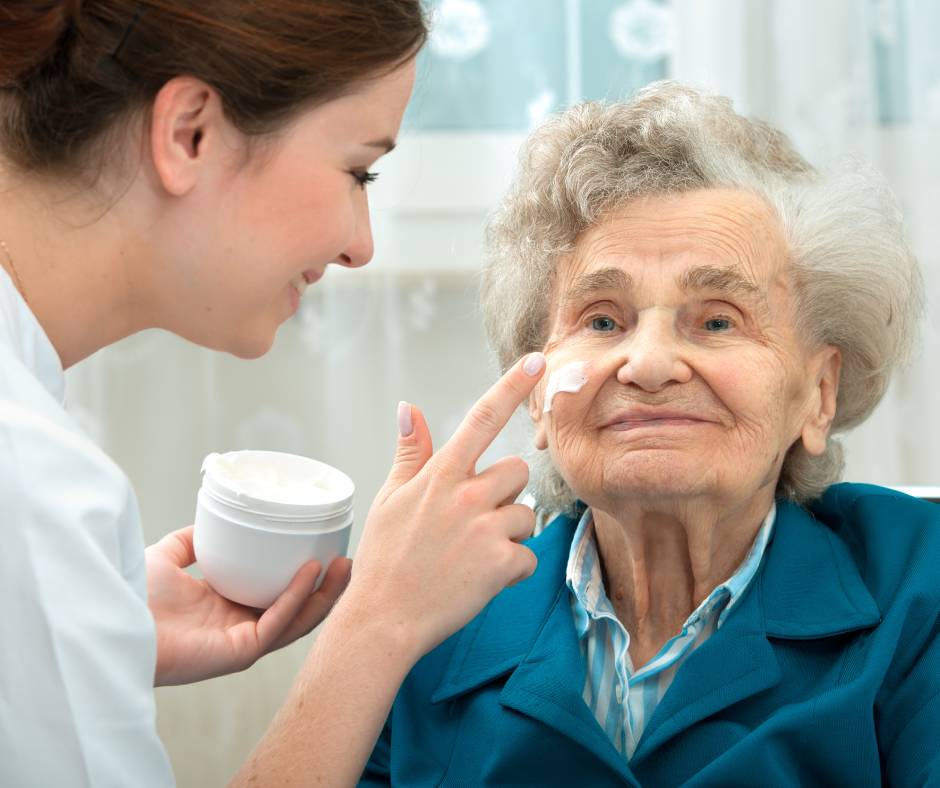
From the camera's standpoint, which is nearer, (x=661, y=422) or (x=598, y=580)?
(x=661, y=422)

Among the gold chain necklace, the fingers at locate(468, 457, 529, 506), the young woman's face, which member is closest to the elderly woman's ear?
the fingers at locate(468, 457, 529, 506)

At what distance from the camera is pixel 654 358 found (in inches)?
54.1

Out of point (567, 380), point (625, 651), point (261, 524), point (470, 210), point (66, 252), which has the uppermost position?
point (66, 252)

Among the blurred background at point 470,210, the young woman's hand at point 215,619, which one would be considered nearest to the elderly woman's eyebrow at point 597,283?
the young woman's hand at point 215,619

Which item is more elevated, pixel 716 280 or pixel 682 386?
pixel 716 280

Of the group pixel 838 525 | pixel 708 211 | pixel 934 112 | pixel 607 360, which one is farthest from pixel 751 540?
pixel 934 112

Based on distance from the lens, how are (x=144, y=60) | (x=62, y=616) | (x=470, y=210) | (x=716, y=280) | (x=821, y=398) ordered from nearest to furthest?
(x=62, y=616) → (x=144, y=60) → (x=716, y=280) → (x=821, y=398) → (x=470, y=210)

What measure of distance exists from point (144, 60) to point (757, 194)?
775 mm

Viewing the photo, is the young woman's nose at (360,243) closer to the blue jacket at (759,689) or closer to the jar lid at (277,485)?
the jar lid at (277,485)

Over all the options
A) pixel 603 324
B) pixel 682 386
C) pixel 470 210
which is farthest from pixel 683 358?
pixel 470 210

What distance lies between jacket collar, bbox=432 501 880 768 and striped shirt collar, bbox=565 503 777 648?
0.04 ft

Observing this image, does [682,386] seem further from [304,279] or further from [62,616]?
[62,616]

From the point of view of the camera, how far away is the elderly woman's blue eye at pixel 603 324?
149cm

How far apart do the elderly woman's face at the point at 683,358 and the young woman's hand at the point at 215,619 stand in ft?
1.13
